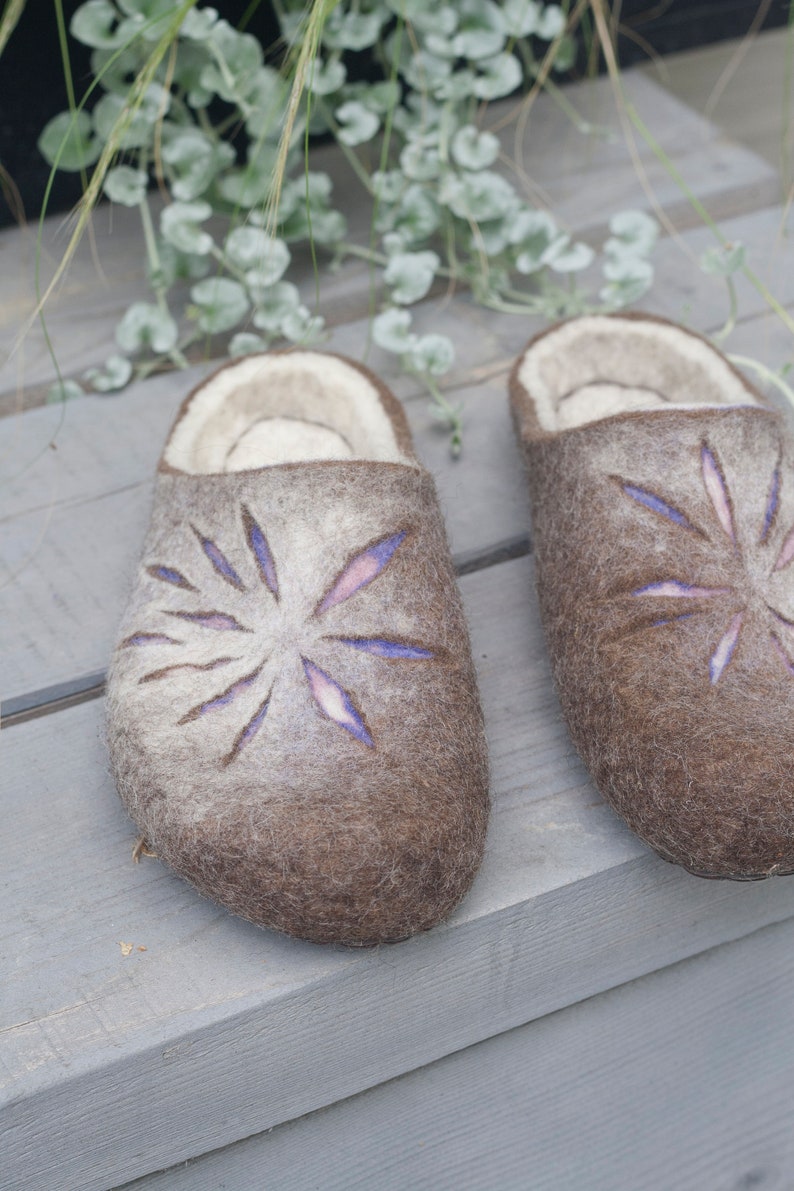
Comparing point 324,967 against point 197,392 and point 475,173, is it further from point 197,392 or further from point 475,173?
point 475,173

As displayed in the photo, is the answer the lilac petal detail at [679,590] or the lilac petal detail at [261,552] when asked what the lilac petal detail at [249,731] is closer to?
the lilac petal detail at [261,552]

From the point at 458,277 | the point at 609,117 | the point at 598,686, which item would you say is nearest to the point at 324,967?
the point at 598,686

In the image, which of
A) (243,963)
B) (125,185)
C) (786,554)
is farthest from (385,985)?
(125,185)

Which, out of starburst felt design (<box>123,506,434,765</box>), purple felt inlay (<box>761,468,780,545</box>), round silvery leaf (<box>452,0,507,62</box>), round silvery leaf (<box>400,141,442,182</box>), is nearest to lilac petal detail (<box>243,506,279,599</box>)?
starburst felt design (<box>123,506,434,765</box>)

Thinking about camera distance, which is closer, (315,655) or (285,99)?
(315,655)

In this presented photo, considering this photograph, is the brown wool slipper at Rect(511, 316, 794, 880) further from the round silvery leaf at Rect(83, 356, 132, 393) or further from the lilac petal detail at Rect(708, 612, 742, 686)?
the round silvery leaf at Rect(83, 356, 132, 393)

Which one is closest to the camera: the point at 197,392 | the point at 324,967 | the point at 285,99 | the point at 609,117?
the point at 324,967

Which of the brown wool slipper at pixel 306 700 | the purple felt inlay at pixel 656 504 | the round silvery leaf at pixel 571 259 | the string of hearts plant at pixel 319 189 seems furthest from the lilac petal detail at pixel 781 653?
the round silvery leaf at pixel 571 259
